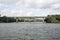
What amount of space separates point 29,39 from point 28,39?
25cm

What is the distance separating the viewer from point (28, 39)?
179 ft

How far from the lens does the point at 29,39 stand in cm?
5450
